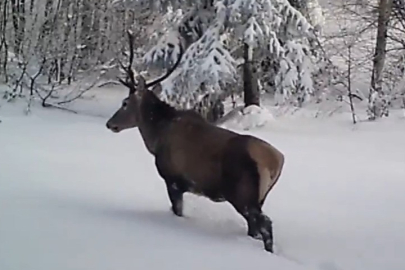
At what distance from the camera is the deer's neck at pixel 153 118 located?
18.4ft

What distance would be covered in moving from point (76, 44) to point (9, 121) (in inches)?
209

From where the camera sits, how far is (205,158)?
508cm

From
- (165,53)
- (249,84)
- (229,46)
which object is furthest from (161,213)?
(249,84)

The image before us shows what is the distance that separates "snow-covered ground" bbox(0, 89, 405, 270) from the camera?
376 cm

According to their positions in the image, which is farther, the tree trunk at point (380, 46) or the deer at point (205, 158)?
the tree trunk at point (380, 46)

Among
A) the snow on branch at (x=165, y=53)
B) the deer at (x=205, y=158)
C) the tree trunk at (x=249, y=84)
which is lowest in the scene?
the tree trunk at (x=249, y=84)

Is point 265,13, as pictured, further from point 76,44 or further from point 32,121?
point 76,44

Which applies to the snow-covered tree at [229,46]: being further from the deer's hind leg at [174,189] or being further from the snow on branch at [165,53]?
the deer's hind leg at [174,189]

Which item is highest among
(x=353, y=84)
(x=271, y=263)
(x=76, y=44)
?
(x=271, y=263)

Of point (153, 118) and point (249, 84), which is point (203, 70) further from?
point (153, 118)

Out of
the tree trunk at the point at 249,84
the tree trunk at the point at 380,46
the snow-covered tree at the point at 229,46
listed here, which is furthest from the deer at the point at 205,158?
the tree trunk at the point at 380,46

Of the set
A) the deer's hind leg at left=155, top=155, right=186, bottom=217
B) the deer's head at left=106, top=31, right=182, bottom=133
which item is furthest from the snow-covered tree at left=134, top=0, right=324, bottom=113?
the deer's hind leg at left=155, top=155, right=186, bottom=217

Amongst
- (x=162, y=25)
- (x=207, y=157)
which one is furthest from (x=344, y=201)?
(x=162, y=25)

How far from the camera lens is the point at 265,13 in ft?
38.4
